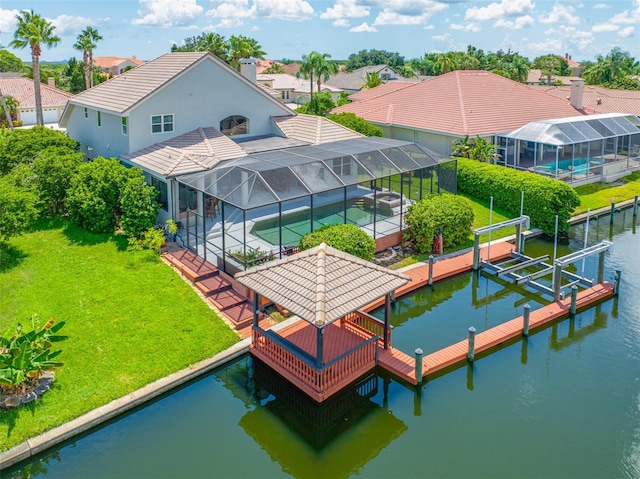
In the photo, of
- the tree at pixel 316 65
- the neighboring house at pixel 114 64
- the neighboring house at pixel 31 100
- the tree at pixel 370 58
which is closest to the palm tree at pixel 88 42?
the neighboring house at pixel 31 100

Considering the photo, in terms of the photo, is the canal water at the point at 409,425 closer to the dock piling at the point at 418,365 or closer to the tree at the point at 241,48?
the dock piling at the point at 418,365

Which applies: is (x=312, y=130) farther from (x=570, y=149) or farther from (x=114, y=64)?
(x=114, y=64)

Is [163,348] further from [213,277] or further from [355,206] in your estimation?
[355,206]

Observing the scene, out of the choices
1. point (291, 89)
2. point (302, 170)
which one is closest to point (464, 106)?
point (302, 170)

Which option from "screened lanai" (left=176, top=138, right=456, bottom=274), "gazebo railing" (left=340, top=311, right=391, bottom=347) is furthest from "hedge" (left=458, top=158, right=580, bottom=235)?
"gazebo railing" (left=340, top=311, right=391, bottom=347)

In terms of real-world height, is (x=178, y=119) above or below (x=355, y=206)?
above

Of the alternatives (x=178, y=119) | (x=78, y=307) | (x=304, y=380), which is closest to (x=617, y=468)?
(x=304, y=380)

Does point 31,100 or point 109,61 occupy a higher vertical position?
point 109,61

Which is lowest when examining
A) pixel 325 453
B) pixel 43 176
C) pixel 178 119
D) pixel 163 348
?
pixel 325 453
